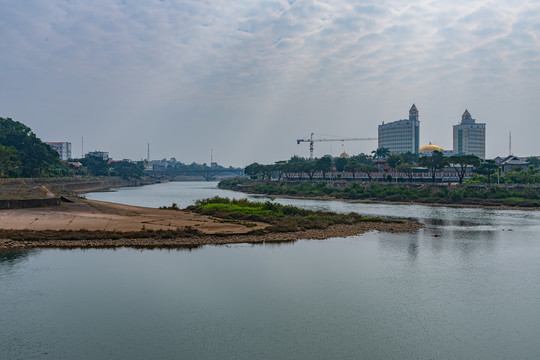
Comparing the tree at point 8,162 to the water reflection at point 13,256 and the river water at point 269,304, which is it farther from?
the river water at point 269,304

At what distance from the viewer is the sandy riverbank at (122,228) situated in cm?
4059

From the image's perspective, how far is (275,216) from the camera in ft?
194

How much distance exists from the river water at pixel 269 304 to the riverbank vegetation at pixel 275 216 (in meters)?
11.7

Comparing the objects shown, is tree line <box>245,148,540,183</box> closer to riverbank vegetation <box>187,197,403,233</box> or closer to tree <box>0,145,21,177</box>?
riverbank vegetation <box>187,197,403,233</box>

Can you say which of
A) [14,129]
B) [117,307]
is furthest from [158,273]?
[14,129]

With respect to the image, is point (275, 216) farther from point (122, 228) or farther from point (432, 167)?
point (432, 167)

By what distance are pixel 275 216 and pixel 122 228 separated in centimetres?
1983

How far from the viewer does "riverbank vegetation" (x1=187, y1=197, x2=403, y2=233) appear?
2119 inches

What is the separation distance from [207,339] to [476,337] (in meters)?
12.3

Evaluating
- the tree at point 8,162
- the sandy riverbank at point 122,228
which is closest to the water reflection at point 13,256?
the sandy riverbank at point 122,228

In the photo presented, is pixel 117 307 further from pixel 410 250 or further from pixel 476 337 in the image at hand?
pixel 410 250

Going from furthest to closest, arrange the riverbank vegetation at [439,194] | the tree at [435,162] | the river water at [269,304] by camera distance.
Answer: the tree at [435,162], the riverbank vegetation at [439,194], the river water at [269,304]

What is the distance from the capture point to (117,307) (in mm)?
24625

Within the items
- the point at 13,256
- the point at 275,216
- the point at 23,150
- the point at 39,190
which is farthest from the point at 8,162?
the point at 13,256
